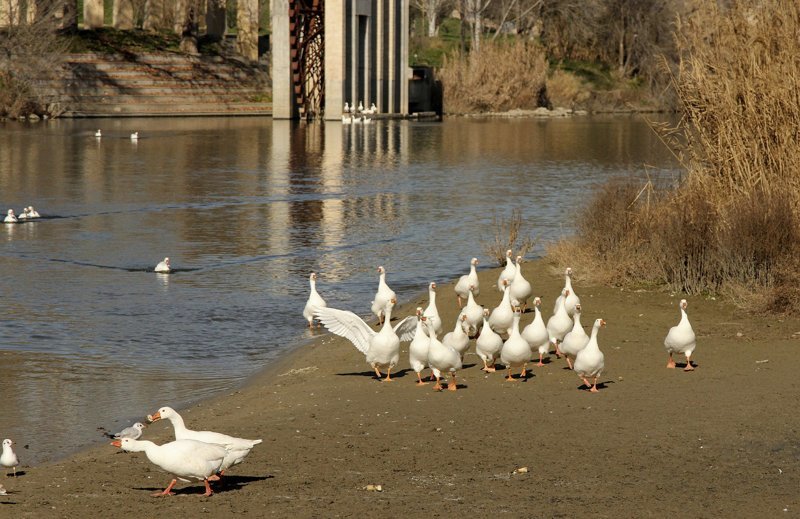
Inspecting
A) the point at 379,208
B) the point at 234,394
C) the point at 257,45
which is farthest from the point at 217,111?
the point at 234,394

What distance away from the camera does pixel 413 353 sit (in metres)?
12.4

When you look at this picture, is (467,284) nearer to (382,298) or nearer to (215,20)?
(382,298)

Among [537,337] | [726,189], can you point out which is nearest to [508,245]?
[726,189]

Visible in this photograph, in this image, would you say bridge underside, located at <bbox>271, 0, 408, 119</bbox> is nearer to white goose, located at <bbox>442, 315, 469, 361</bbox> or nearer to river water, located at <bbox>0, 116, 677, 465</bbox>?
river water, located at <bbox>0, 116, 677, 465</bbox>

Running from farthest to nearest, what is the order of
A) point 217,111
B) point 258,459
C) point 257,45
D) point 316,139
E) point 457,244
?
point 257,45
point 217,111
point 316,139
point 457,244
point 258,459

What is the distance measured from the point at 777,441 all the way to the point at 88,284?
12541mm

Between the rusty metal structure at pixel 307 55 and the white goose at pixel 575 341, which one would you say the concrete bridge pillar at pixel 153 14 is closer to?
the rusty metal structure at pixel 307 55

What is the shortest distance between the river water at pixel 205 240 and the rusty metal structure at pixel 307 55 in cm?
1821

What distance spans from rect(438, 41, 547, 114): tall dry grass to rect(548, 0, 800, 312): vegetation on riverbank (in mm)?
61670

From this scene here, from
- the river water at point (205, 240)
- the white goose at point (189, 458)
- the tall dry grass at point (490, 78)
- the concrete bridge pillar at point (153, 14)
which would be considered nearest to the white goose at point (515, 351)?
the river water at point (205, 240)

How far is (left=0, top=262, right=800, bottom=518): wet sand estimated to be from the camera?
8.80m

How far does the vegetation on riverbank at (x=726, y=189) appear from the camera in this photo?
53.3 ft

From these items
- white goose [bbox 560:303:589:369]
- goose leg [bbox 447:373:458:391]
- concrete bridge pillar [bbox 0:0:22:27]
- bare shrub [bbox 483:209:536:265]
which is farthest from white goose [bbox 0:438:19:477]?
concrete bridge pillar [bbox 0:0:22:27]

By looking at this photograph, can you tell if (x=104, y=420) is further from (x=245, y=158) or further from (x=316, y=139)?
(x=316, y=139)
